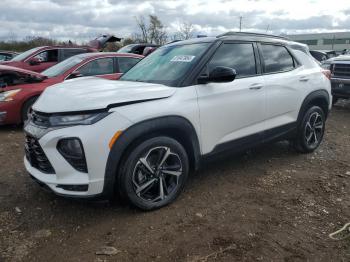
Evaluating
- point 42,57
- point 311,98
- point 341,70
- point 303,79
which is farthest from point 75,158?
point 341,70

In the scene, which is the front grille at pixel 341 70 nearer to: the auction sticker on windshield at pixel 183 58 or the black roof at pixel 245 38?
the black roof at pixel 245 38

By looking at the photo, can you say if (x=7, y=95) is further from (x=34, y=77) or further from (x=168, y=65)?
(x=168, y=65)

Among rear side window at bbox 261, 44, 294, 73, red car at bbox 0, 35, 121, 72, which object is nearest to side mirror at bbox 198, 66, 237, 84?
rear side window at bbox 261, 44, 294, 73

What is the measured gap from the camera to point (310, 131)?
5.29 meters

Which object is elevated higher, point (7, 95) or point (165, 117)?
point (165, 117)

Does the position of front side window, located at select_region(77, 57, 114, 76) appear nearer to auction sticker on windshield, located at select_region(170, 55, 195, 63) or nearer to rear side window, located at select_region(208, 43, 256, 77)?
auction sticker on windshield, located at select_region(170, 55, 195, 63)

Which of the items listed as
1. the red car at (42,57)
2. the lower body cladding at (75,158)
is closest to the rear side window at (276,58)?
the lower body cladding at (75,158)

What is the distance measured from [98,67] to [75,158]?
481 centimetres

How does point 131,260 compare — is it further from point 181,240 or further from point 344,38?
point 344,38

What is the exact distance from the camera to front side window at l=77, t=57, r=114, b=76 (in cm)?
730

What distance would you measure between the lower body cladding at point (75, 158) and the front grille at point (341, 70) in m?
7.73

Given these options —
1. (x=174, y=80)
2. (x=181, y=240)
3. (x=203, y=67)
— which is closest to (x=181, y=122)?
(x=174, y=80)

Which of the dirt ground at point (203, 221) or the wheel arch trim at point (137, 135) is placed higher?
the wheel arch trim at point (137, 135)

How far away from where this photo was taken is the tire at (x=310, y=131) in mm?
5105
